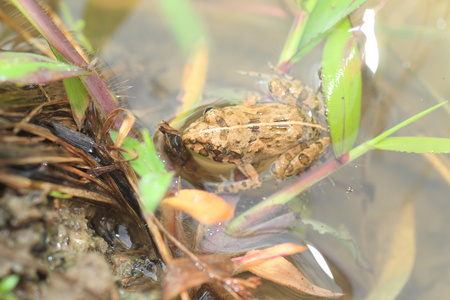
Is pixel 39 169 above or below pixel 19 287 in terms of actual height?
above

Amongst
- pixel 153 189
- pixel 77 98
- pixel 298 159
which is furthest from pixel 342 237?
pixel 77 98

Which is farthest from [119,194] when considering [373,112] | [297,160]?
[373,112]

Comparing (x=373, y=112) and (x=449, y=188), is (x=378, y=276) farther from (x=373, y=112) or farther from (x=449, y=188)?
(x=373, y=112)

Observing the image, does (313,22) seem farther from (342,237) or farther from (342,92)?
(342,237)

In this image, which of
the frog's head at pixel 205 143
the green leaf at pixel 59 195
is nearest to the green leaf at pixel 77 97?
the green leaf at pixel 59 195

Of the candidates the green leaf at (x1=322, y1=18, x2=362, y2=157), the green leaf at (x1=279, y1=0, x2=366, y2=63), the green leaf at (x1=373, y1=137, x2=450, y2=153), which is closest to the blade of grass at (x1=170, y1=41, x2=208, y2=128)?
the green leaf at (x1=279, y1=0, x2=366, y2=63)

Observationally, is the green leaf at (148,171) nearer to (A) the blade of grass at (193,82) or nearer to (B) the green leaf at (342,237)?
(A) the blade of grass at (193,82)
